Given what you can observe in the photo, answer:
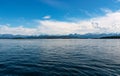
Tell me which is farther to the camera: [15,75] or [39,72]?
[39,72]

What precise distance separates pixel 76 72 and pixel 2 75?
8.99m

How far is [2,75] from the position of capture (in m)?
17.5

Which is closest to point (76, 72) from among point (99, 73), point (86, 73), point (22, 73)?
point (86, 73)

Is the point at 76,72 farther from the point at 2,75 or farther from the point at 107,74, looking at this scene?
the point at 2,75

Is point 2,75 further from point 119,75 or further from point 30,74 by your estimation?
point 119,75

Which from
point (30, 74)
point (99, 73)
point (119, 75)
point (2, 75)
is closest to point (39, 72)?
point (30, 74)

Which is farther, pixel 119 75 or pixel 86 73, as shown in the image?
pixel 86 73

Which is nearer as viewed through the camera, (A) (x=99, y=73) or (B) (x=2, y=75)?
(B) (x=2, y=75)

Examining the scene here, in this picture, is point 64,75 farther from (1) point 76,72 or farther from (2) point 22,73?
(2) point 22,73

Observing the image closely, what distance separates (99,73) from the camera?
1866 centimetres

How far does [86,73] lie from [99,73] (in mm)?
1602

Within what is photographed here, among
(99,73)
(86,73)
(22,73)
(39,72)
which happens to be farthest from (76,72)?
(22,73)

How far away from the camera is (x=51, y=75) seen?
58.7 feet

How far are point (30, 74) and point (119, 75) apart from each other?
10564 millimetres
